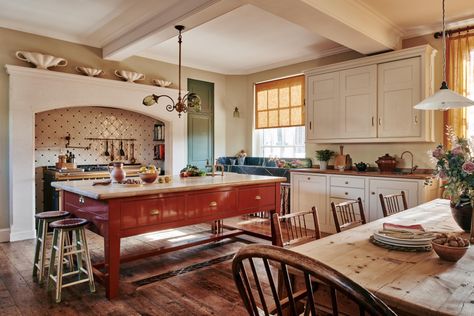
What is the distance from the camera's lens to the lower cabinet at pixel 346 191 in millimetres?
3900

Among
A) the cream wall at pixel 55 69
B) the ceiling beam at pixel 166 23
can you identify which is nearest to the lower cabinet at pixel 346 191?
the ceiling beam at pixel 166 23

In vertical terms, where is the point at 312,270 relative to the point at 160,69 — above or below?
below

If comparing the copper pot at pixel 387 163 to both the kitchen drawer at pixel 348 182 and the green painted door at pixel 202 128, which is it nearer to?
the kitchen drawer at pixel 348 182

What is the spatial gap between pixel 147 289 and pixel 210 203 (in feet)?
3.16

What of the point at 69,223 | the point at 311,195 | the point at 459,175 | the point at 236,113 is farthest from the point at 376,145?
the point at 69,223

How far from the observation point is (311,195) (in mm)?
4879

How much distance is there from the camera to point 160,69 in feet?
19.3

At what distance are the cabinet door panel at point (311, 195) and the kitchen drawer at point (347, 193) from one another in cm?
14

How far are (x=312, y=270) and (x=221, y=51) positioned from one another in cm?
518

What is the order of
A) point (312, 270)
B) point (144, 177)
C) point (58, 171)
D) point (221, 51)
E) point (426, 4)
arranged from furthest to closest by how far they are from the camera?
point (221, 51) → point (58, 171) → point (426, 4) → point (144, 177) → point (312, 270)

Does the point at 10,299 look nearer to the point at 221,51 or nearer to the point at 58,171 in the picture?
the point at 58,171

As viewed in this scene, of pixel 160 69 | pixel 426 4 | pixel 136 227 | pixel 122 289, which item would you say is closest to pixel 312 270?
pixel 136 227

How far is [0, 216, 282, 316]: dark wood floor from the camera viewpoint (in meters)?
2.49

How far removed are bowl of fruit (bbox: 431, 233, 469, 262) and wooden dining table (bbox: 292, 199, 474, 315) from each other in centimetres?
3
